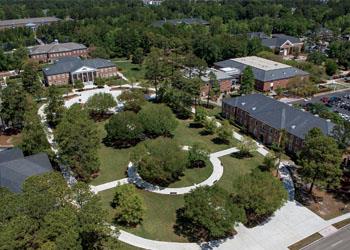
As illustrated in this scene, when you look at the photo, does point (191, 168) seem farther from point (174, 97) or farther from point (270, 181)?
point (174, 97)

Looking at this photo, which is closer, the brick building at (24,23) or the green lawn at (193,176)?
the green lawn at (193,176)

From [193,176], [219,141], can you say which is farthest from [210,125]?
[193,176]

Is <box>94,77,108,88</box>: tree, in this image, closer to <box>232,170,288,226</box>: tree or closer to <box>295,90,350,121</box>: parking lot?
<box>295,90,350,121</box>: parking lot

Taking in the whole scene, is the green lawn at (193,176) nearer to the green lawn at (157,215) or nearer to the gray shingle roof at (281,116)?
the green lawn at (157,215)

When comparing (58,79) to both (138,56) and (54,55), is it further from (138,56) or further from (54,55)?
(54,55)

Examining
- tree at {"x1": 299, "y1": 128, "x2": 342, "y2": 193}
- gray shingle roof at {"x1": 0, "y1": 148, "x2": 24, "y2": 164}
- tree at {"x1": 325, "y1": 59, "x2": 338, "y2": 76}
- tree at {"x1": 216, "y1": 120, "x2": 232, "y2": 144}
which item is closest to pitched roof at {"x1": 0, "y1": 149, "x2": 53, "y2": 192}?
gray shingle roof at {"x1": 0, "y1": 148, "x2": 24, "y2": 164}

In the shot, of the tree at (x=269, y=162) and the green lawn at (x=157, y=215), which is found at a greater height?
the tree at (x=269, y=162)

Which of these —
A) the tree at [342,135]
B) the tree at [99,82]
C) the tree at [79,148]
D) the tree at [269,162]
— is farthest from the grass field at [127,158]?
the tree at [99,82]
